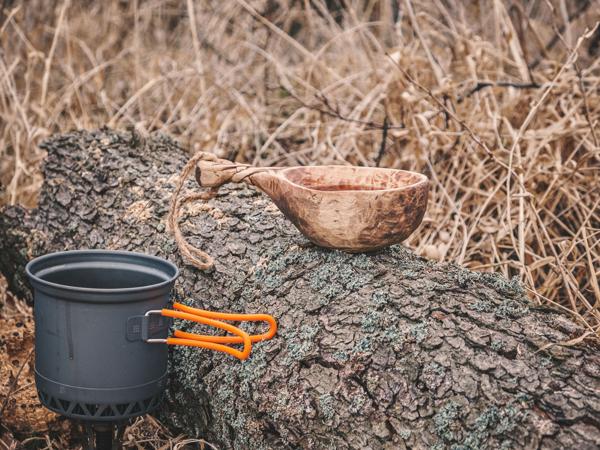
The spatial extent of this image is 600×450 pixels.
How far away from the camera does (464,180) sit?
8.83ft

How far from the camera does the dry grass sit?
7.62 feet

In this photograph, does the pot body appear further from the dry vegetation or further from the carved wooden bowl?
the dry vegetation

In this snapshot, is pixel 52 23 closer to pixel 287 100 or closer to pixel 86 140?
pixel 287 100

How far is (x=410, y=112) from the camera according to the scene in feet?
8.95

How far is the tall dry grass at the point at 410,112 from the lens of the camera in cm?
232

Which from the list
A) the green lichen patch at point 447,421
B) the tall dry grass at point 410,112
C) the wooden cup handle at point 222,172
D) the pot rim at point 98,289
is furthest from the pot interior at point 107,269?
the tall dry grass at point 410,112

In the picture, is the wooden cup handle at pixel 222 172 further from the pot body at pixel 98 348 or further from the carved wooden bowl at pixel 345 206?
the pot body at pixel 98 348

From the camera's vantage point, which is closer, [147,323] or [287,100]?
[147,323]

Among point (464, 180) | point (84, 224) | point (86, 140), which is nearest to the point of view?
point (84, 224)

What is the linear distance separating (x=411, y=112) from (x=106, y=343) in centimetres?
170

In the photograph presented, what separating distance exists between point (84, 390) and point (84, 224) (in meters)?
0.78

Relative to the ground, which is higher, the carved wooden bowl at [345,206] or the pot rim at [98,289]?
the carved wooden bowl at [345,206]

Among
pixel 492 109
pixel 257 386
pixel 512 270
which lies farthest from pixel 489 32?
pixel 257 386

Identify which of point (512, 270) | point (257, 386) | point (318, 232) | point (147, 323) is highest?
point (318, 232)
